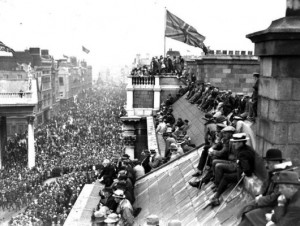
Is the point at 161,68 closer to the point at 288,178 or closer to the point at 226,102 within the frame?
the point at 226,102

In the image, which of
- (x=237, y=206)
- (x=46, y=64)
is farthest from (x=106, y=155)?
(x=46, y=64)

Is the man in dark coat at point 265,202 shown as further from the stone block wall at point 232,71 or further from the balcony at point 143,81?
the balcony at point 143,81

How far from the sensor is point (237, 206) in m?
6.97

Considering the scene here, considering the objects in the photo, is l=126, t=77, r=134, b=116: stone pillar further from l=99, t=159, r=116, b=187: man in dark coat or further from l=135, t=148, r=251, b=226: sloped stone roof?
l=135, t=148, r=251, b=226: sloped stone roof

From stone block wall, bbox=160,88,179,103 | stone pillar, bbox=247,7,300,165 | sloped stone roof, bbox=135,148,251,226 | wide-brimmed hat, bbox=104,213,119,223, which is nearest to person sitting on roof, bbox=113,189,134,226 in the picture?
sloped stone roof, bbox=135,148,251,226

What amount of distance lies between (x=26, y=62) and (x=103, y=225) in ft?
238

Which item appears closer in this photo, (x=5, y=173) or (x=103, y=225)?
(x=103, y=225)

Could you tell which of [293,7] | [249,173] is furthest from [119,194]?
[293,7]

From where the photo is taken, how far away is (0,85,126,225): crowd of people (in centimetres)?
2069

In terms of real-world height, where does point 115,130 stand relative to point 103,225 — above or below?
below

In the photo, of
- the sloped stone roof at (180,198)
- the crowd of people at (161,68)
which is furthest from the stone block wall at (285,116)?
the crowd of people at (161,68)

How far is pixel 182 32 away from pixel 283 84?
73.8 ft

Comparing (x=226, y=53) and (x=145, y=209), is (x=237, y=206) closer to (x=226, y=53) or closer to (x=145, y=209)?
(x=145, y=209)

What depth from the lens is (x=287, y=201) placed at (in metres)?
4.89
